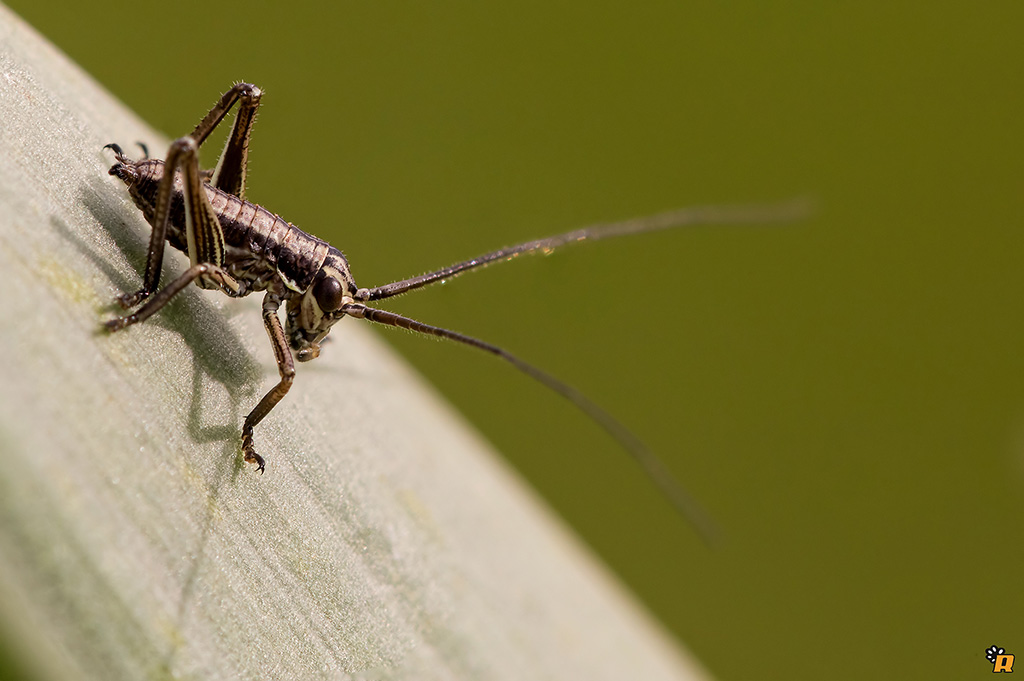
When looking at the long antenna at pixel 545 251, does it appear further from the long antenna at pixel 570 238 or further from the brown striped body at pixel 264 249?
the brown striped body at pixel 264 249

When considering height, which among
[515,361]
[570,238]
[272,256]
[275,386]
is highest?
[272,256]

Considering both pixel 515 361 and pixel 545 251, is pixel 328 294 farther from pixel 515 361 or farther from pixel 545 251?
pixel 545 251

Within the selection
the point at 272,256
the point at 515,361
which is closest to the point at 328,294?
the point at 272,256

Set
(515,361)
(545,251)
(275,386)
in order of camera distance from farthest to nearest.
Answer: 1. (545,251)
2. (515,361)
3. (275,386)

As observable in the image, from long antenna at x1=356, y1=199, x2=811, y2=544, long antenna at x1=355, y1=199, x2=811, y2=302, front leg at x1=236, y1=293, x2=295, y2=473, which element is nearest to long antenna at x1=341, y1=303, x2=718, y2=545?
long antenna at x1=356, y1=199, x2=811, y2=544

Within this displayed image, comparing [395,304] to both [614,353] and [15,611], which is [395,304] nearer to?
[15,611]
